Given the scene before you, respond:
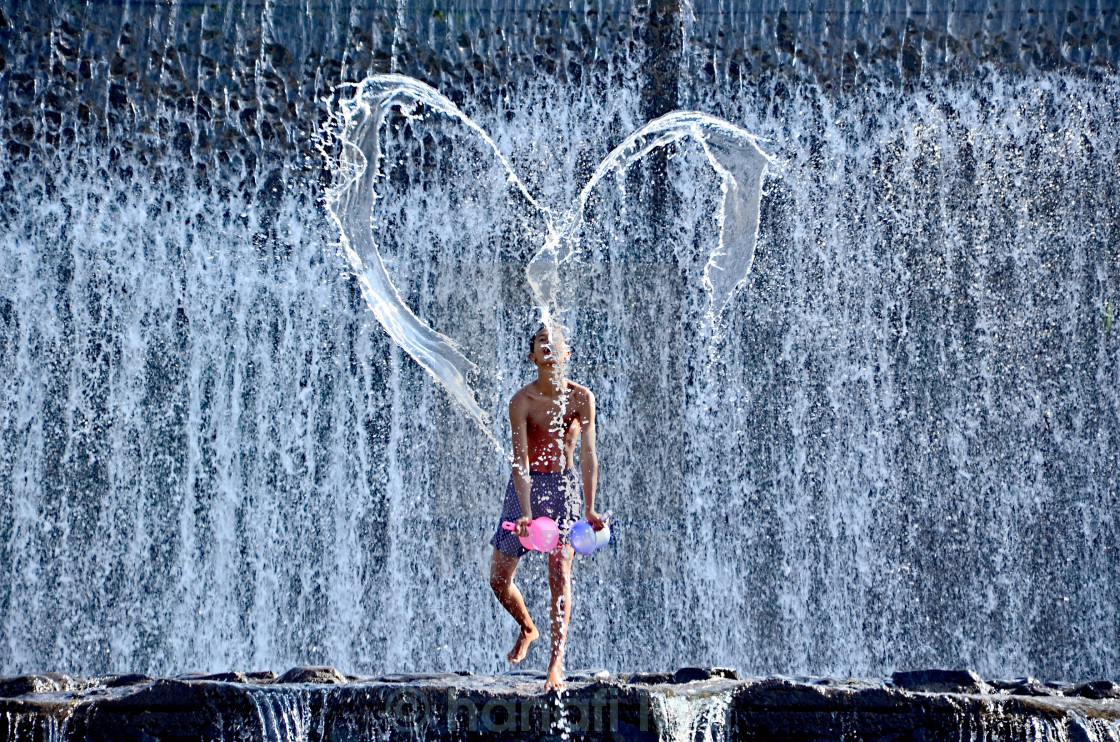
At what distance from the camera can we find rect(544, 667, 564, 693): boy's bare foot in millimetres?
4703

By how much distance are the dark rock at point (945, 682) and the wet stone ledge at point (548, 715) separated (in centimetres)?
73

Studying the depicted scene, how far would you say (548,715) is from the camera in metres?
4.47

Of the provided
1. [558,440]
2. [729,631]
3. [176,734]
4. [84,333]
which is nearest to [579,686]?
[558,440]

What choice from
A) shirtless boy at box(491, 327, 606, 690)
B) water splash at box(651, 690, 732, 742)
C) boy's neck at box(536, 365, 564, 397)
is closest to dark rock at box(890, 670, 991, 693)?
water splash at box(651, 690, 732, 742)

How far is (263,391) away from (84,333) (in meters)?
1.38

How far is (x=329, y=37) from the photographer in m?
9.74

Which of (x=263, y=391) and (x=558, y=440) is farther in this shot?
(x=263, y=391)

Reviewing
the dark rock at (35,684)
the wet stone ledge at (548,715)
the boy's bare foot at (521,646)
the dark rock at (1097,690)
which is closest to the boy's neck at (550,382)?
the boy's bare foot at (521,646)

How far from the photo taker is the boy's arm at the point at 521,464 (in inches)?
197

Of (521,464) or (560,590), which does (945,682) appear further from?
(521,464)

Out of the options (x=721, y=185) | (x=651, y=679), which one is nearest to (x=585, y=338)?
(x=721, y=185)

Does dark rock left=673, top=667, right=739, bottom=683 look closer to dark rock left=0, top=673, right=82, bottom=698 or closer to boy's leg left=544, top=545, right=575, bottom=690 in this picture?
boy's leg left=544, top=545, right=575, bottom=690

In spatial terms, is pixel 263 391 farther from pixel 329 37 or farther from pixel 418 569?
pixel 329 37

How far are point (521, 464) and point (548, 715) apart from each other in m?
1.02
